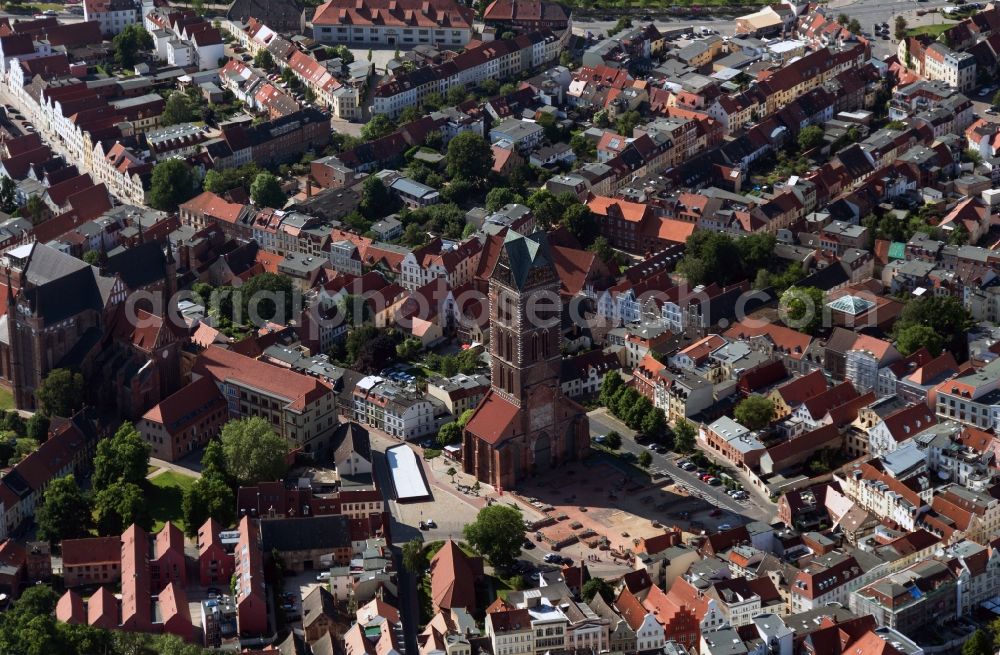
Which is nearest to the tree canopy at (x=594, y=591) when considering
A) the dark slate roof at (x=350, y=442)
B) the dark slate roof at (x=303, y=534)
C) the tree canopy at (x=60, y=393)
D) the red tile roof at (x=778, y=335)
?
the dark slate roof at (x=303, y=534)

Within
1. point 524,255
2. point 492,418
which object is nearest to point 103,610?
point 492,418

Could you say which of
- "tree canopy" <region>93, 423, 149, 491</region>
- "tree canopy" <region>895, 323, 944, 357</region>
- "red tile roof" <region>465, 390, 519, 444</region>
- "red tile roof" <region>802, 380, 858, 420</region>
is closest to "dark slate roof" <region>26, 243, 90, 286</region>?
"tree canopy" <region>93, 423, 149, 491</region>

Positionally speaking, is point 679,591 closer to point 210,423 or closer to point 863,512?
point 863,512

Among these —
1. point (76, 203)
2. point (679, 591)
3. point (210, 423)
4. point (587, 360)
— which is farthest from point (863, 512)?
point (76, 203)

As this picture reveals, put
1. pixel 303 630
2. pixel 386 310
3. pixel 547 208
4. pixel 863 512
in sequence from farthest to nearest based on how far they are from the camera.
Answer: pixel 547 208, pixel 386 310, pixel 863 512, pixel 303 630

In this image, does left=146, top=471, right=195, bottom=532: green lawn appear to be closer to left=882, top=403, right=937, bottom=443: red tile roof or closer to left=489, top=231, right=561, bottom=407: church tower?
left=489, top=231, right=561, bottom=407: church tower

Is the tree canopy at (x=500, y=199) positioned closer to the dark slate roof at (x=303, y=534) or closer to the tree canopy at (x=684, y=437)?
the tree canopy at (x=684, y=437)
